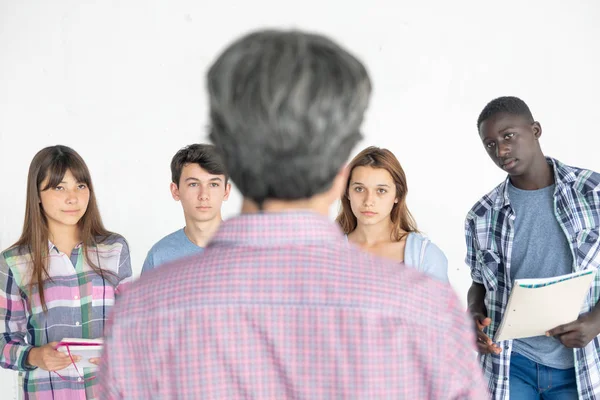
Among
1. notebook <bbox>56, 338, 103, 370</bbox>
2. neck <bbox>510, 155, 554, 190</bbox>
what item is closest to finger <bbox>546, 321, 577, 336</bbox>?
neck <bbox>510, 155, 554, 190</bbox>

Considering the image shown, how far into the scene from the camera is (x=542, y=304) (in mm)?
2012

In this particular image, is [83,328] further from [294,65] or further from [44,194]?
[294,65]

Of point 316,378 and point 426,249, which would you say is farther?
point 426,249

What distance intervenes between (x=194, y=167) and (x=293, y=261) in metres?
1.87

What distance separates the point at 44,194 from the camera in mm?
2352

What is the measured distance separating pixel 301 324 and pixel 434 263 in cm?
165

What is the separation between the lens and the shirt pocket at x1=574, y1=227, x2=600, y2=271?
2.14 metres

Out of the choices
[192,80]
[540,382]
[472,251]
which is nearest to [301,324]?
[540,382]

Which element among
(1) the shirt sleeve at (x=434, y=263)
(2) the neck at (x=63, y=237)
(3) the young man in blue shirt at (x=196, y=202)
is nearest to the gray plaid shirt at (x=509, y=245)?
(1) the shirt sleeve at (x=434, y=263)

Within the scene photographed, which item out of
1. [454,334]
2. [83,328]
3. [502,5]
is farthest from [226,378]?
[502,5]

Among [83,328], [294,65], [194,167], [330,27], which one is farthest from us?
[330,27]

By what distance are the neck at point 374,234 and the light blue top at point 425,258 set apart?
119mm

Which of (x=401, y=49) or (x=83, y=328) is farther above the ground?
(x=401, y=49)

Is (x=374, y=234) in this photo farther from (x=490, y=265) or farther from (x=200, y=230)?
(x=200, y=230)
